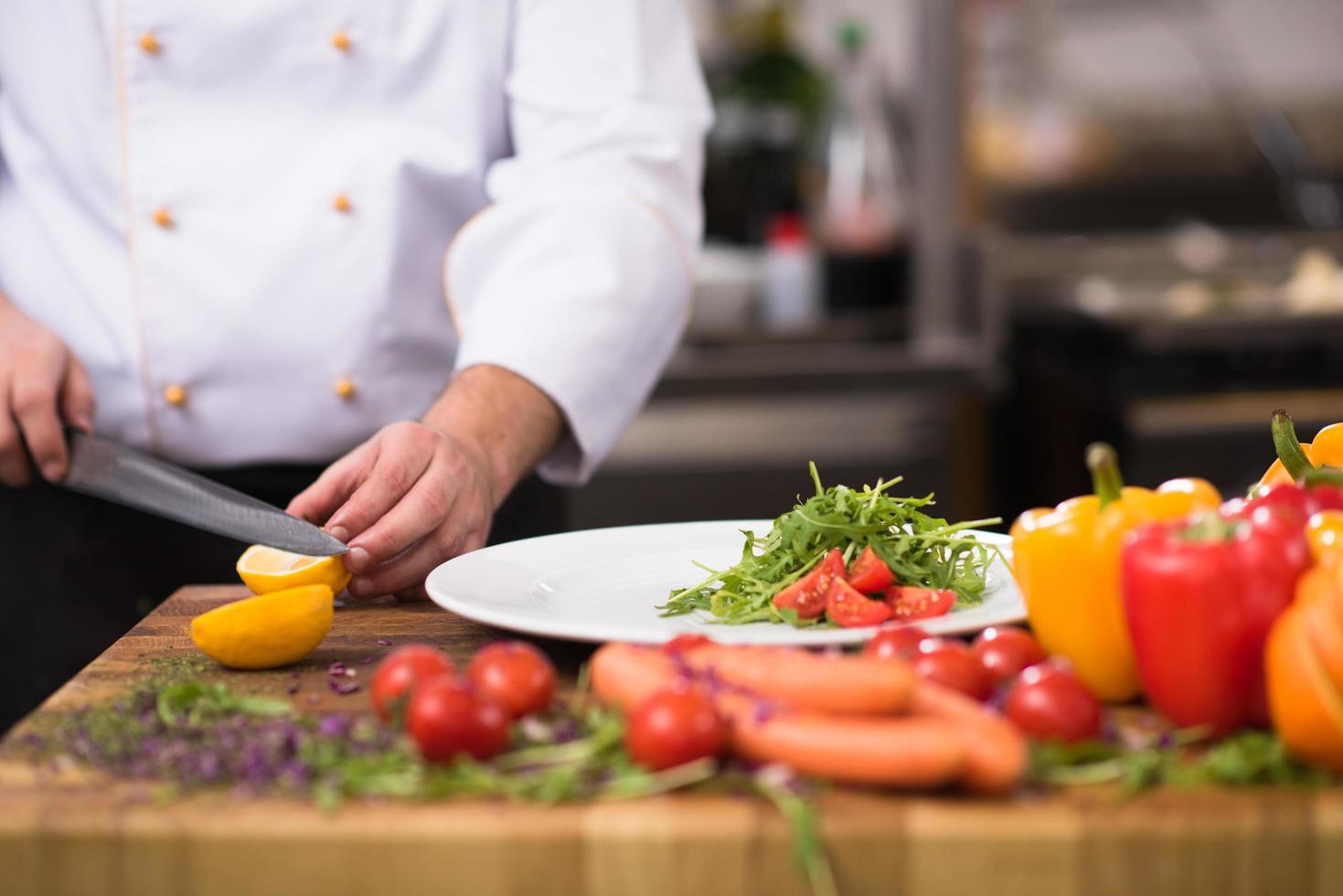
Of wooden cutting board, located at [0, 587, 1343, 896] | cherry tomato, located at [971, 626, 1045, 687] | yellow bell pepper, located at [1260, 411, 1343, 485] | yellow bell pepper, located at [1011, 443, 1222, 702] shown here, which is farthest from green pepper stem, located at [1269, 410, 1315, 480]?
wooden cutting board, located at [0, 587, 1343, 896]

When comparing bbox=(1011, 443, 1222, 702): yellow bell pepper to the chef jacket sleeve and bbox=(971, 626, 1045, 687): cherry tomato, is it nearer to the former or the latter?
bbox=(971, 626, 1045, 687): cherry tomato

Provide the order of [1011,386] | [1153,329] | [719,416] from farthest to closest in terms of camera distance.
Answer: [1011,386] < [719,416] < [1153,329]

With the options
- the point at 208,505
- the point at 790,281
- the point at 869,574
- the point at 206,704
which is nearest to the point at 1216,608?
the point at 869,574

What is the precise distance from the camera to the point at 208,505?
1.09m

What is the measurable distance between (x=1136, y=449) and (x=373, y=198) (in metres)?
1.56

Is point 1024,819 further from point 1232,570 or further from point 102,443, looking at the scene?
point 102,443

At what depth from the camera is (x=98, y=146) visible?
4.79 ft

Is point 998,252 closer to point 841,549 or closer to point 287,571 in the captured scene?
point 841,549

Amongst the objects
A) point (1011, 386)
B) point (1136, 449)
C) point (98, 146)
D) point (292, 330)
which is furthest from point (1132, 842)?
point (1011, 386)

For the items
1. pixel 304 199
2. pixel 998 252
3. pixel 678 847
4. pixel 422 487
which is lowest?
pixel 678 847

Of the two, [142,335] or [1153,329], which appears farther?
[1153,329]

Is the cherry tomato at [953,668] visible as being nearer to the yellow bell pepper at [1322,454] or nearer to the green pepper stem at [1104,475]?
the green pepper stem at [1104,475]

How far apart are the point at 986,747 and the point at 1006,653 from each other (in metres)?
0.18

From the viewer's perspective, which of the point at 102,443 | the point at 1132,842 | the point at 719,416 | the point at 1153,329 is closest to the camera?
the point at 1132,842
